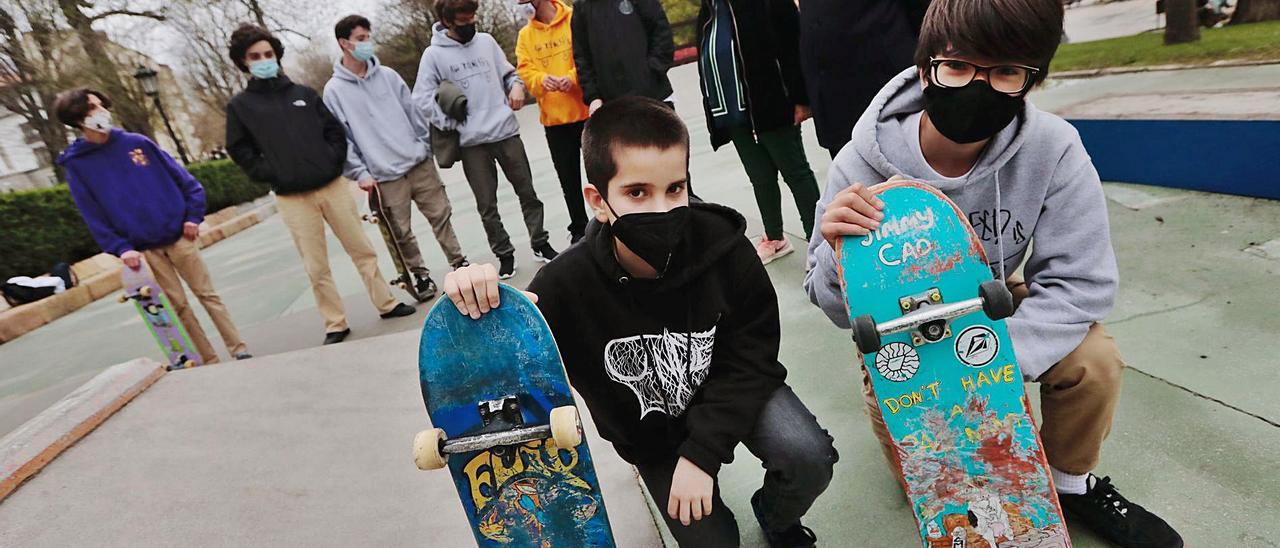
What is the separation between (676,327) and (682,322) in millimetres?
19

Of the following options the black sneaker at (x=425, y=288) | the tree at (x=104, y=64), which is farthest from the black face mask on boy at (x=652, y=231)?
the tree at (x=104, y=64)

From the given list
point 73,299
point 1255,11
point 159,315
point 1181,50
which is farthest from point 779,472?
point 1255,11

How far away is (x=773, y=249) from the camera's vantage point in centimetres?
365

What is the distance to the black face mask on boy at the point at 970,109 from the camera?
1405 millimetres

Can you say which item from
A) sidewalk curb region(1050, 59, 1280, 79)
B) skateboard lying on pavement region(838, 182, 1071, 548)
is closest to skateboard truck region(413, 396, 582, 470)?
skateboard lying on pavement region(838, 182, 1071, 548)

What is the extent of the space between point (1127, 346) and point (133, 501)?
3.47 m

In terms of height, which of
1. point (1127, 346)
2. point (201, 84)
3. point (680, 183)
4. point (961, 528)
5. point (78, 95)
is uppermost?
point (201, 84)

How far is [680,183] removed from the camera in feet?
4.87

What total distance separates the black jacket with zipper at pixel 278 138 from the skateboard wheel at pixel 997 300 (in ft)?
12.2

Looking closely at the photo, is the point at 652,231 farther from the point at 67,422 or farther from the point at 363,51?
the point at 363,51

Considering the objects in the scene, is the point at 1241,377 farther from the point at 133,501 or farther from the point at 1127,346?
the point at 133,501

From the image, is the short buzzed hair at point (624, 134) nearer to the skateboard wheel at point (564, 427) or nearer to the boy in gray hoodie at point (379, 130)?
the skateboard wheel at point (564, 427)

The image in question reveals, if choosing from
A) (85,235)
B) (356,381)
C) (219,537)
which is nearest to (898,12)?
(356,381)

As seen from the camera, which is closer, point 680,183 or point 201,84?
point 680,183
